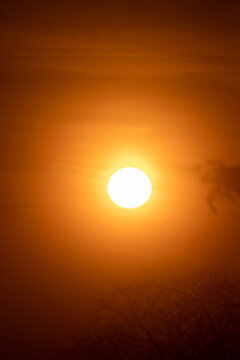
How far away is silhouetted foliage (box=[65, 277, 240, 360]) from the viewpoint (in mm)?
6859

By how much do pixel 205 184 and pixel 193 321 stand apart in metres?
1.40

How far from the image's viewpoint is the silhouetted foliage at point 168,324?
6.86 metres

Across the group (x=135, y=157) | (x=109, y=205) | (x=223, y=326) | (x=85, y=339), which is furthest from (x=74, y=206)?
(x=223, y=326)

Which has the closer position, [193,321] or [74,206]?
[193,321]

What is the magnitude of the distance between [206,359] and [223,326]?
15.7 inches

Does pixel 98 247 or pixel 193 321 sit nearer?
pixel 193 321

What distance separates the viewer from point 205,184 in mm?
7352

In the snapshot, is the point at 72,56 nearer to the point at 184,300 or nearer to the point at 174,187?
the point at 174,187

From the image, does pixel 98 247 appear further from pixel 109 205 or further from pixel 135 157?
pixel 135 157

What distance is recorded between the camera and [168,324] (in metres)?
7.09

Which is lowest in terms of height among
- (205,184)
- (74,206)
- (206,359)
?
(206,359)

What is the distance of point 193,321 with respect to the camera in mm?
7066

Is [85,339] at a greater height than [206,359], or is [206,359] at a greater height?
[85,339]

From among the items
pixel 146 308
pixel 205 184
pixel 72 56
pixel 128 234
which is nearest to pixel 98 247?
pixel 128 234
